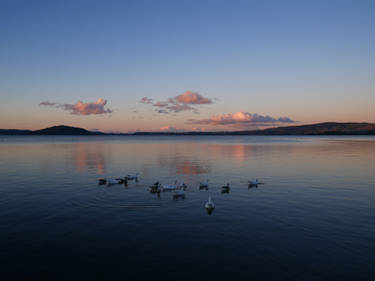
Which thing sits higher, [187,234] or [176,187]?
[176,187]

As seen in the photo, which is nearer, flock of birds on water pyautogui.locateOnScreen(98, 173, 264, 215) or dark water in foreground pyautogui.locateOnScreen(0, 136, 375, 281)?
dark water in foreground pyautogui.locateOnScreen(0, 136, 375, 281)

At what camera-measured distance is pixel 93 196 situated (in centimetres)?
2711

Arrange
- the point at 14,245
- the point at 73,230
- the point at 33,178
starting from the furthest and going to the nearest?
the point at 33,178, the point at 73,230, the point at 14,245

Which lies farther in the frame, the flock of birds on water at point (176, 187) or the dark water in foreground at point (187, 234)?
the flock of birds on water at point (176, 187)

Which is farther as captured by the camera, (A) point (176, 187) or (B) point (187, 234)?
(A) point (176, 187)

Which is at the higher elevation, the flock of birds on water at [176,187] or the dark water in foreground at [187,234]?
the flock of birds on water at [176,187]

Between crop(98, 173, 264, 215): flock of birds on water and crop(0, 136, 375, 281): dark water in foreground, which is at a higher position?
crop(98, 173, 264, 215): flock of birds on water

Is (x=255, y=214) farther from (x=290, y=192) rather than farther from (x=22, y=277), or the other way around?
(x=22, y=277)

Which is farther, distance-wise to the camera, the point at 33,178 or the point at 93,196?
the point at 33,178

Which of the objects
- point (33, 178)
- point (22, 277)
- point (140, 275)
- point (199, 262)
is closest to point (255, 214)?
point (199, 262)

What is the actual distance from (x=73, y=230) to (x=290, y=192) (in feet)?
75.1

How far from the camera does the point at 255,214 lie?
21.2 meters

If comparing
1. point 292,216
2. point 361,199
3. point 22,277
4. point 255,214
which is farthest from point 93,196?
point 361,199

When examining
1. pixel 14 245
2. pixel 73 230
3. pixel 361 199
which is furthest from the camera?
pixel 361 199
